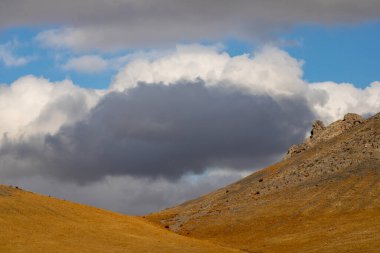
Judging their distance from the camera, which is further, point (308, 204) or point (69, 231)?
point (308, 204)

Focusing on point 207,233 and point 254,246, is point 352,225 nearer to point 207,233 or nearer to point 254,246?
point 254,246

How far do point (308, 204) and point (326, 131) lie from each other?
38258 millimetres

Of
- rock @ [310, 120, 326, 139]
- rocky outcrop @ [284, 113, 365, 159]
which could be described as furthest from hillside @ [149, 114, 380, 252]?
rock @ [310, 120, 326, 139]

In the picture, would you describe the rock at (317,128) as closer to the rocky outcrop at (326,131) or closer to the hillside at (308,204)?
the rocky outcrop at (326,131)

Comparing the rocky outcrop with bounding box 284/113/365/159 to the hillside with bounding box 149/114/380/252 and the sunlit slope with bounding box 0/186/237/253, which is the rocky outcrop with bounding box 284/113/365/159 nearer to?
the hillside with bounding box 149/114/380/252

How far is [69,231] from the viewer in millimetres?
61562

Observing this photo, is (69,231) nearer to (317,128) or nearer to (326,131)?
(326,131)

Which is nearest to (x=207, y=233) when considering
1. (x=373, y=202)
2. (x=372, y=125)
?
(x=373, y=202)

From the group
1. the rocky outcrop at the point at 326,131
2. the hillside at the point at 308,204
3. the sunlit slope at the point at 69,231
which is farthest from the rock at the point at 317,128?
the sunlit slope at the point at 69,231

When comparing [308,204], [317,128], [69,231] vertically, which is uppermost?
[317,128]

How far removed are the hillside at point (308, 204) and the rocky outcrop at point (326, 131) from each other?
0.65ft

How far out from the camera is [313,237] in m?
64.4

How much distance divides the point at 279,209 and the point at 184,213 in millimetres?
22779

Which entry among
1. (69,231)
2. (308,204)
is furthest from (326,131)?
(69,231)
